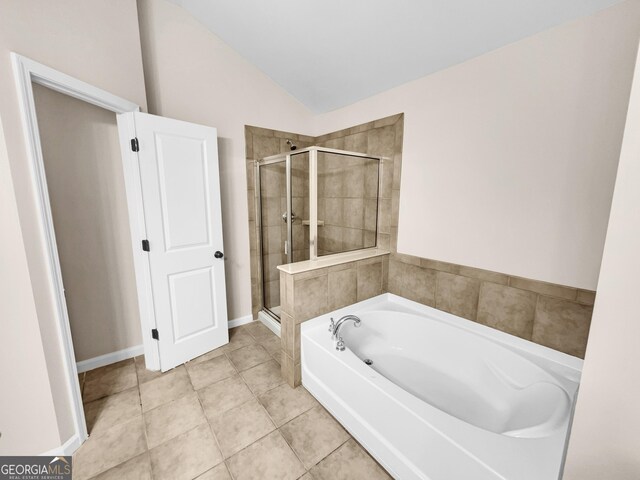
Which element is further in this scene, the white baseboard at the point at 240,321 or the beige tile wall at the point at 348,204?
the white baseboard at the point at 240,321

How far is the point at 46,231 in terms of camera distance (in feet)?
4.17

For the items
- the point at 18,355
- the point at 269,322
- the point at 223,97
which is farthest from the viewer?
the point at 269,322

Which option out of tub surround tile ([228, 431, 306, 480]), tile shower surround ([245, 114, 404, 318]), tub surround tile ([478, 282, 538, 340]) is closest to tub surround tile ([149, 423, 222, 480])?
tub surround tile ([228, 431, 306, 480])

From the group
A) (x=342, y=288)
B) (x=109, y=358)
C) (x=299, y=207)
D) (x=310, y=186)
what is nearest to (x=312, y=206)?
(x=310, y=186)

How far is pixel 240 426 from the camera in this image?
1582 mm

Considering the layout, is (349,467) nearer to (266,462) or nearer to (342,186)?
(266,462)

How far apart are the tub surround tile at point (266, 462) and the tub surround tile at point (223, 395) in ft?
1.19

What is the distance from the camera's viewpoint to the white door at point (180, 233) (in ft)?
6.17

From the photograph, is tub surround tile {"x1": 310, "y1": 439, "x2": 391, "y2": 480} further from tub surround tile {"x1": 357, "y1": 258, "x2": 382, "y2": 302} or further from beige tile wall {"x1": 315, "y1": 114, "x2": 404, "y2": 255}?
beige tile wall {"x1": 315, "y1": 114, "x2": 404, "y2": 255}

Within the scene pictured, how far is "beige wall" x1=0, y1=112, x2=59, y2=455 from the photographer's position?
1.14 m

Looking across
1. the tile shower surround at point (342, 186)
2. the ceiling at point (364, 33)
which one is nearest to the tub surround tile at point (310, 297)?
the tile shower surround at point (342, 186)

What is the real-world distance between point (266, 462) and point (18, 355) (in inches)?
50.5

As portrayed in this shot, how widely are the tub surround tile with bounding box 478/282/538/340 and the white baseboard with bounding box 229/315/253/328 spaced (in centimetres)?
216

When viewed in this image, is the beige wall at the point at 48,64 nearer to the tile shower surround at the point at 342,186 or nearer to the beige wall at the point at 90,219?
the beige wall at the point at 90,219
